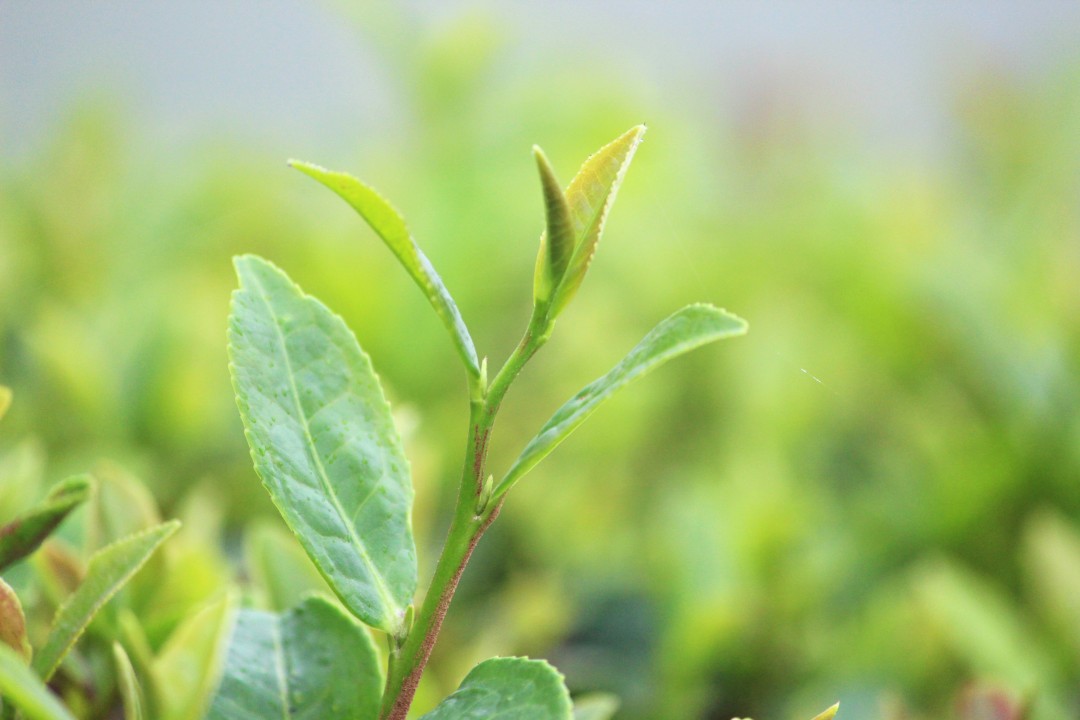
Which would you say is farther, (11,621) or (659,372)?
(659,372)

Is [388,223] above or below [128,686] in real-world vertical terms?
above

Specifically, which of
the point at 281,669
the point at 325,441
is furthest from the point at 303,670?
the point at 325,441

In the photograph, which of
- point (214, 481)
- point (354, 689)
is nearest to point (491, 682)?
point (354, 689)

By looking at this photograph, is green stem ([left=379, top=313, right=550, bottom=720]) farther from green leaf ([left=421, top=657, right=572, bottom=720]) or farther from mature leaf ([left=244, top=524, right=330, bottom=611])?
mature leaf ([left=244, top=524, right=330, bottom=611])

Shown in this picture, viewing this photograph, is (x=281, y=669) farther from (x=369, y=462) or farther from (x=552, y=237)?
(x=552, y=237)

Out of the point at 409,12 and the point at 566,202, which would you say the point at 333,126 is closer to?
the point at 409,12

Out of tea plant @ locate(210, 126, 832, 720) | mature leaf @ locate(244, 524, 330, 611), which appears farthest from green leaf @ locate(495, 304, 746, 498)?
mature leaf @ locate(244, 524, 330, 611)

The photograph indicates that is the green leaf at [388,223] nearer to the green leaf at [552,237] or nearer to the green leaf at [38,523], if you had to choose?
the green leaf at [552,237]

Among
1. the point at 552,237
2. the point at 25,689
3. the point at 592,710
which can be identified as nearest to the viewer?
the point at 25,689
